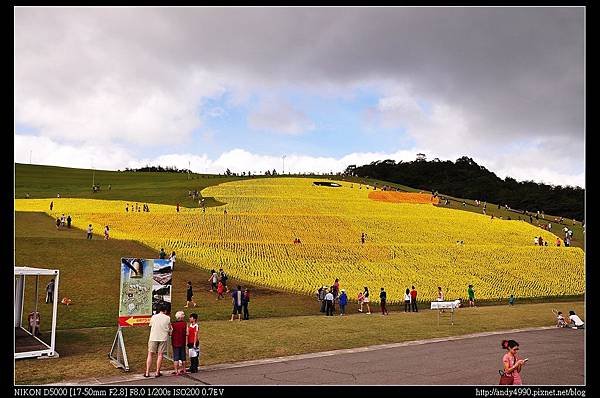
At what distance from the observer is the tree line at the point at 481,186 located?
132 meters

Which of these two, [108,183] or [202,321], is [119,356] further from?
[108,183]

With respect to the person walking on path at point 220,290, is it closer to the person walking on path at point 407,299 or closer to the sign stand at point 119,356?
the person walking on path at point 407,299

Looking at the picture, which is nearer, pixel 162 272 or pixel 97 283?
pixel 162 272

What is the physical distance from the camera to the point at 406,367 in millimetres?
15031

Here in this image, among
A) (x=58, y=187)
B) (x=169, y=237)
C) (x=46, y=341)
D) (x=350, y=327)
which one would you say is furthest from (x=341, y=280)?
(x=58, y=187)

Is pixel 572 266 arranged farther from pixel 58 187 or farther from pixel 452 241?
pixel 58 187

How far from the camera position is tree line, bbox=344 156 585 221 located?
5212 inches

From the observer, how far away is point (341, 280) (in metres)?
36.1

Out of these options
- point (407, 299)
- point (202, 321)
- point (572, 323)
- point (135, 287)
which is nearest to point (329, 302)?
point (407, 299)

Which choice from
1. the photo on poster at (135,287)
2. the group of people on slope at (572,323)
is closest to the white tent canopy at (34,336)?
the photo on poster at (135,287)

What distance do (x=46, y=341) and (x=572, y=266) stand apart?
43.1 m

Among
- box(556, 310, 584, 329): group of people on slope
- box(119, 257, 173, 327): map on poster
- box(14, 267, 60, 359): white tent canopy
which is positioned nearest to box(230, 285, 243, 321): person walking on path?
box(119, 257, 173, 327): map on poster

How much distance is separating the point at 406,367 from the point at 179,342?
6.32m

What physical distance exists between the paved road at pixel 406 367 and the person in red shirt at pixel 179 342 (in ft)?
1.44
